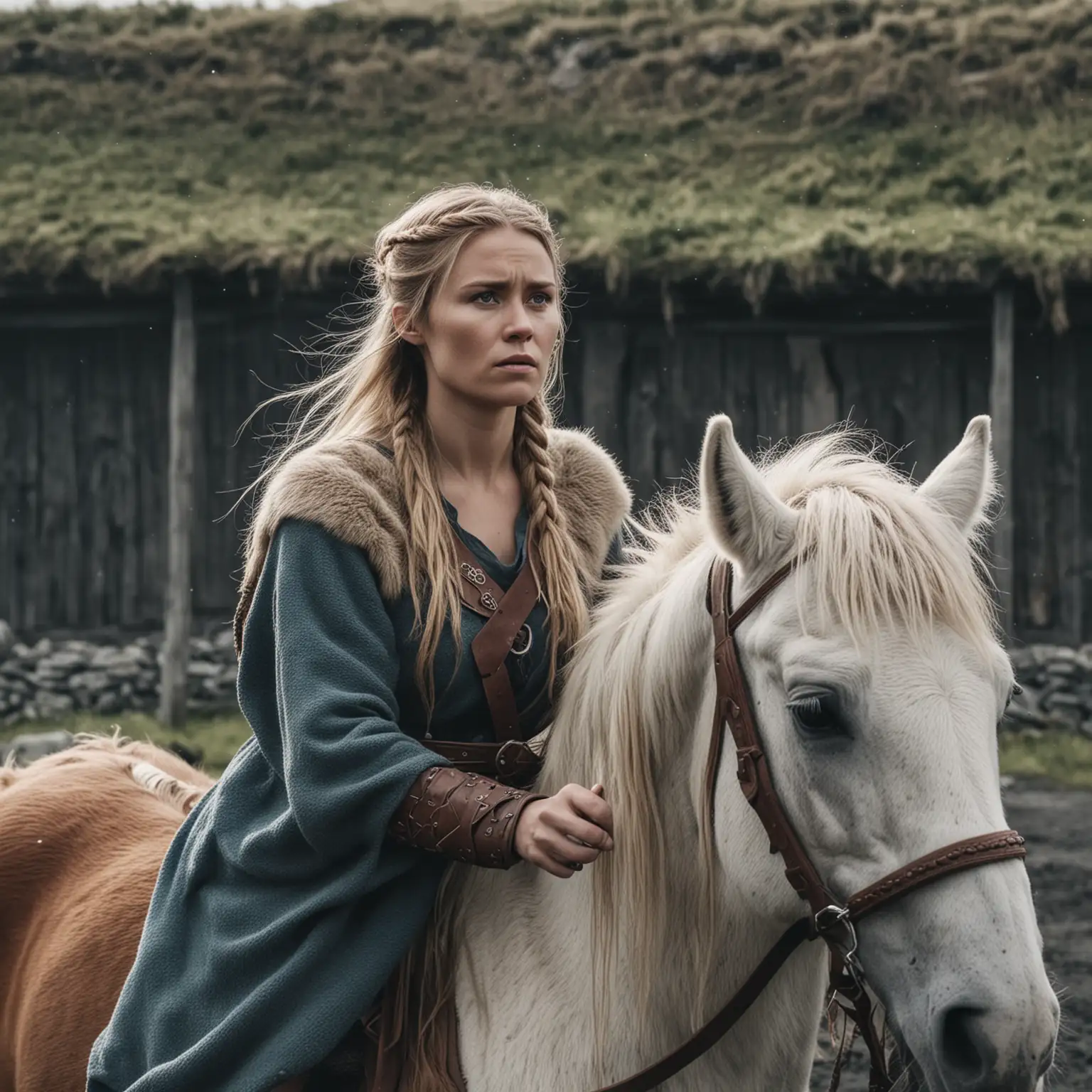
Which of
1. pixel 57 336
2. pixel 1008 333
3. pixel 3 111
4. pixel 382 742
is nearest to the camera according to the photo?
pixel 382 742

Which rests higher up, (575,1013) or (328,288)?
(328,288)

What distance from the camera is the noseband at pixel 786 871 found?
66.2 inches

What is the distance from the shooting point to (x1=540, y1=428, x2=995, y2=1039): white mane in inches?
71.2

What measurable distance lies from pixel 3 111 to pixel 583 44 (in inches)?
208

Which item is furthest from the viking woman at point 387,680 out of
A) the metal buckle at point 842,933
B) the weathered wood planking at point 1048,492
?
the weathered wood planking at point 1048,492

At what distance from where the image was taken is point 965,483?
2.04 m

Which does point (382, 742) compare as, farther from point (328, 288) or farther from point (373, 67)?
point (373, 67)

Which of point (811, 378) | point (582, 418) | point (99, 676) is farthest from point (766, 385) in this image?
point (99, 676)

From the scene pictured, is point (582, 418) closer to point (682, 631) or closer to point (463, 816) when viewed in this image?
point (682, 631)

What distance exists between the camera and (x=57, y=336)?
11.2 meters

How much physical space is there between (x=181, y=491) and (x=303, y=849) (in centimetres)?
898

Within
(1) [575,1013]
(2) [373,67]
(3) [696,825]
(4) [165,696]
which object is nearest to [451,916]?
(1) [575,1013]

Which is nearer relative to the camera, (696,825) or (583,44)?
(696,825)

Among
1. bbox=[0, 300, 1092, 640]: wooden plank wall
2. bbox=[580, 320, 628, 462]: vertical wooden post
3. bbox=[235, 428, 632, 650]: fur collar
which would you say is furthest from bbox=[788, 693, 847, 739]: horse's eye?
bbox=[580, 320, 628, 462]: vertical wooden post
